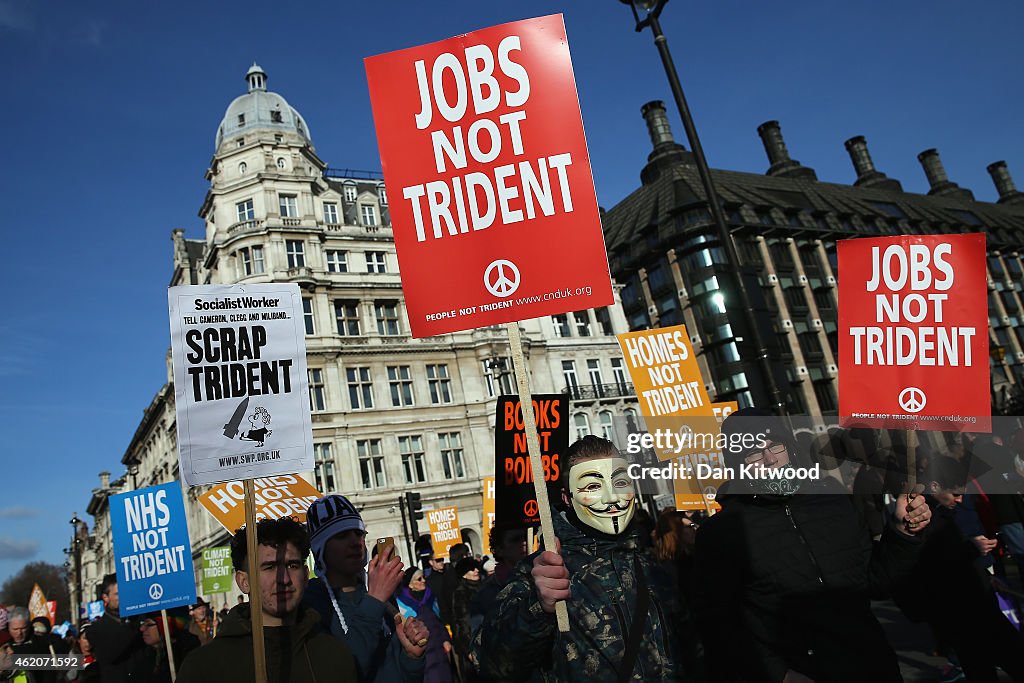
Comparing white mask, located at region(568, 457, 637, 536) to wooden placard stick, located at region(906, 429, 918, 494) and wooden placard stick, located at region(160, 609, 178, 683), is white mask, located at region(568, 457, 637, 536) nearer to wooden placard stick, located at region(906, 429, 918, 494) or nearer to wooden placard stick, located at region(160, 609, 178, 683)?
wooden placard stick, located at region(906, 429, 918, 494)

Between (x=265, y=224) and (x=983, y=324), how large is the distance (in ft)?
113

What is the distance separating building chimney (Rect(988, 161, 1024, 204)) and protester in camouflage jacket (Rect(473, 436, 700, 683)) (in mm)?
104123

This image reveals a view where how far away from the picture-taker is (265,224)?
35.4 m

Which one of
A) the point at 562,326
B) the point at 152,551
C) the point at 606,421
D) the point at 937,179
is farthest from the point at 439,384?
the point at 937,179

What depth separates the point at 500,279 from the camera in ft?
11.8

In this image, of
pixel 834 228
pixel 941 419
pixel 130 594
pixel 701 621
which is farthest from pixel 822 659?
pixel 834 228

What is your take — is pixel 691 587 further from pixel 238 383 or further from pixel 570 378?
pixel 570 378

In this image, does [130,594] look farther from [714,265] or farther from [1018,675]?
[714,265]

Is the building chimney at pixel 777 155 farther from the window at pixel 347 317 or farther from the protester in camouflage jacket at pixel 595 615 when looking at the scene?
the protester in camouflage jacket at pixel 595 615

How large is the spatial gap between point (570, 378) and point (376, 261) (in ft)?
40.1

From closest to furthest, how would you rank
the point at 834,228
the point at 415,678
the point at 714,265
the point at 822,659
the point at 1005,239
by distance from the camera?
the point at 415,678 → the point at 822,659 → the point at 714,265 → the point at 834,228 → the point at 1005,239

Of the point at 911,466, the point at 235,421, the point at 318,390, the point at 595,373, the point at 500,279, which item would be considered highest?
the point at 318,390

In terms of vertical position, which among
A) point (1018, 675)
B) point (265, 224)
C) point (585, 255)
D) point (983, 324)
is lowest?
point (1018, 675)

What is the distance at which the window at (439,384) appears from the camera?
36844 millimetres
